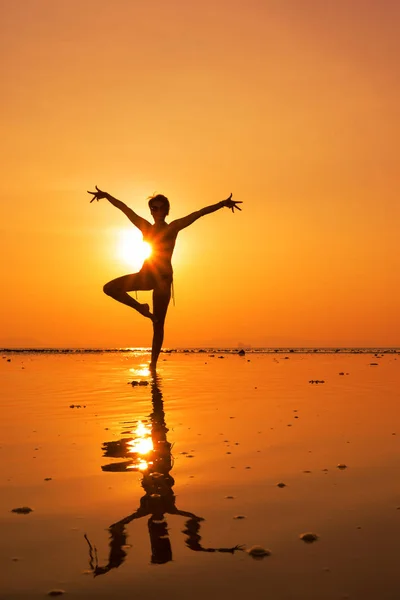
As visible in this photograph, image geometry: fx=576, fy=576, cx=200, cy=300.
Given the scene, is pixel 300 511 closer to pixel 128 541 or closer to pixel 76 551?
pixel 128 541

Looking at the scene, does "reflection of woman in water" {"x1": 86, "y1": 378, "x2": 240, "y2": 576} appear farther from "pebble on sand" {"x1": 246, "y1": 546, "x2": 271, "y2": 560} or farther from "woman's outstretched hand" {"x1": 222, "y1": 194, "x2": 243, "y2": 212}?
"woman's outstretched hand" {"x1": 222, "y1": 194, "x2": 243, "y2": 212}

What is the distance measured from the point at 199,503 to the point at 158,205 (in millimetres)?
13089

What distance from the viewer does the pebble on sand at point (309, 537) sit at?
3.97 m

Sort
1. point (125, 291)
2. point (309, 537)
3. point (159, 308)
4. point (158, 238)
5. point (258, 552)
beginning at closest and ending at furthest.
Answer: point (258, 552)
point (309, 537)
point (125, 291)
point (158, 238)
point (159, 308)

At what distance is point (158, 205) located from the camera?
17.1 metres

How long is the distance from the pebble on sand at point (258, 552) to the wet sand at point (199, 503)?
0.04m

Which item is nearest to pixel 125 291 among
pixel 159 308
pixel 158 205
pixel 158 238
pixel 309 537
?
pixel 159 308

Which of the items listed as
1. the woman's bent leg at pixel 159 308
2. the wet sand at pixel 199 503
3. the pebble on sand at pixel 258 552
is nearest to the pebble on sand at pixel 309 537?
the wet sand at pixel 199 503

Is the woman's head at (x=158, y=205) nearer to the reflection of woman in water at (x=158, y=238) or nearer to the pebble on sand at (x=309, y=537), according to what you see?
the reflection of woman in water at (x=158, y=238)

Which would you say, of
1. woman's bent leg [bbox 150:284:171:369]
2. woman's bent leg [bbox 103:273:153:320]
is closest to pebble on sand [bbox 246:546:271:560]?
woman's bent leg [bbox 103:273:153:320]

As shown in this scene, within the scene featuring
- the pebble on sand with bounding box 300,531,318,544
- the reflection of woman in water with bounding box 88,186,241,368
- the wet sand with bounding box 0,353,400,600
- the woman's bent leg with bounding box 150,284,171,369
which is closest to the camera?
the wet sand with bounding box 0,353,400,600

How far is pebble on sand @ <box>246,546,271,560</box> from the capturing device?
3725 mm

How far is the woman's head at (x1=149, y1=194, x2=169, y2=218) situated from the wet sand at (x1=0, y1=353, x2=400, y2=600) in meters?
8.26

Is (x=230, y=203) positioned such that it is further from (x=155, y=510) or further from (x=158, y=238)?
(x=155, y=510)
